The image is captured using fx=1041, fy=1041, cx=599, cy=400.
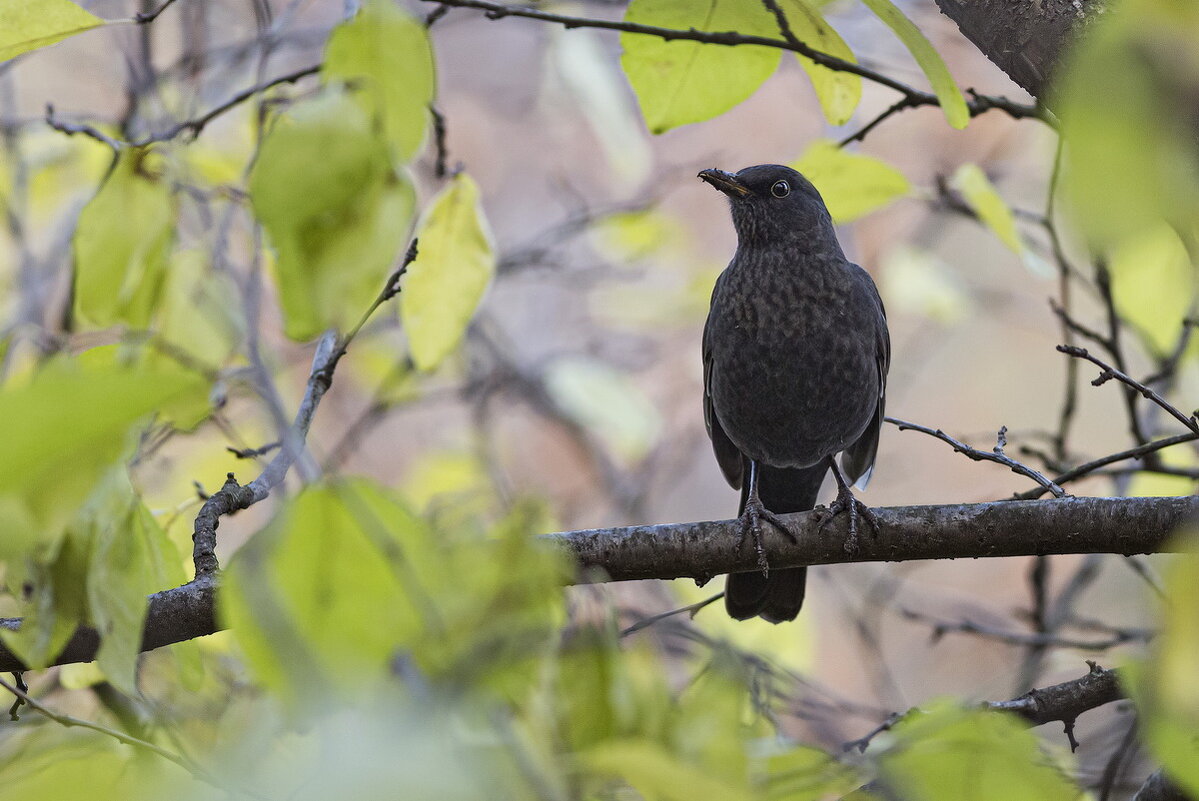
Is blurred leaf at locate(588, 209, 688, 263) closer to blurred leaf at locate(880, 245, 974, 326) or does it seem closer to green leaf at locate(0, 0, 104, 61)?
blurred leaf at locate(880, 245, 974, 326)

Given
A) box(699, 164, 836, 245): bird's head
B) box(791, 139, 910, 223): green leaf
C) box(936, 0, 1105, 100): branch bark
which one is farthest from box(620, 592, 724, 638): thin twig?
box(699, 164, 836, 245): bird's head

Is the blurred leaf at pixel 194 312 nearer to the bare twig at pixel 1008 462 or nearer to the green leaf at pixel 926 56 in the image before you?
the green leaf at pixel 926 56

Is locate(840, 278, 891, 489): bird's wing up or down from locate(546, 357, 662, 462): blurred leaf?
up

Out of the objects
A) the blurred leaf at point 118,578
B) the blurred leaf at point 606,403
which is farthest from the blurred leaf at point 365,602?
the blurred leaf at point 606,403

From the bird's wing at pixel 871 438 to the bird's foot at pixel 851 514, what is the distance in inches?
38.5

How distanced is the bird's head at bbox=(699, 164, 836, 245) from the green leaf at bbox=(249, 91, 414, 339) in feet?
9.21

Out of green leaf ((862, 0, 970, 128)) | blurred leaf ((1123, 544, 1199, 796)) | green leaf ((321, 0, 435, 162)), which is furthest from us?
green leaf ((862, 0, 970, 128))

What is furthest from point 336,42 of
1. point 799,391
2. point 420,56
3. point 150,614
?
point 799,391

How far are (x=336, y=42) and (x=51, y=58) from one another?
6.58 m

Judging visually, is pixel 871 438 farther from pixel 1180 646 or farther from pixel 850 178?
pixel 1180 646

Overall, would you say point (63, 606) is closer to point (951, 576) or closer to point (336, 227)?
point (336, 227)

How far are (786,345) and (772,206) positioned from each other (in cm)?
59

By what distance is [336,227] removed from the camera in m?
0.95

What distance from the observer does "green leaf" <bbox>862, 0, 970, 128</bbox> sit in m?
1.46
